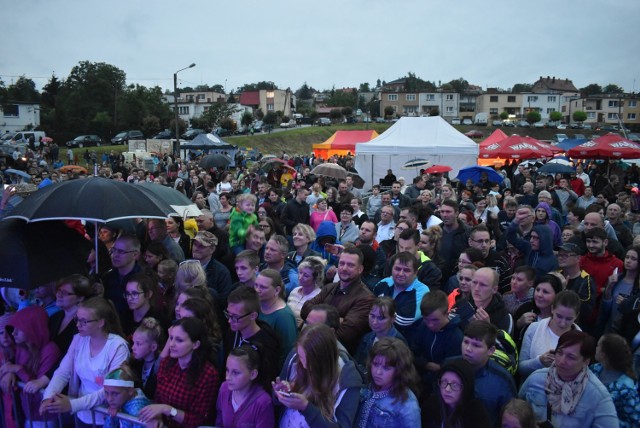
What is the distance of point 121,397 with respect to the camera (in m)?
3.36

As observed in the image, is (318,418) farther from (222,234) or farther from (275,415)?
(222,234)

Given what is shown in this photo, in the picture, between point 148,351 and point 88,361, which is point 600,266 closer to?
point 148,351

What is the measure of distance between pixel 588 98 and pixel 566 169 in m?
98.0

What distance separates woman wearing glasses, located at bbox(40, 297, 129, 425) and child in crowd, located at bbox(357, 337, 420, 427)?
1.75 meters

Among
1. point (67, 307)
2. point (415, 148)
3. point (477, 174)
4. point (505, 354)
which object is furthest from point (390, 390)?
point (415, 148)

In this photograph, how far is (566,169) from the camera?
1412cm

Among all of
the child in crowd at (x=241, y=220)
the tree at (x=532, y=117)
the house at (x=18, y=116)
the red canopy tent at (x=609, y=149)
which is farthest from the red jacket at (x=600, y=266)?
the tree at (x=532, y=117)

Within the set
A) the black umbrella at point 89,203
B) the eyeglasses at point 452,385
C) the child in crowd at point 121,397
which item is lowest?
the child in crowd at point 121,397

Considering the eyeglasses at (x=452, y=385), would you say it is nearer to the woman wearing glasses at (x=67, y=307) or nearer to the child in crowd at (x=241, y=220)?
the woman wearing glasses at (x=67, y=307)

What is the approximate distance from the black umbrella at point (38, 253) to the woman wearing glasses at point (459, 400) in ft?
10.0

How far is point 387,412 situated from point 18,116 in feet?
224

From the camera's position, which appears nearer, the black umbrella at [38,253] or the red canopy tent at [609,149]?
the black umbrella at [38,253]

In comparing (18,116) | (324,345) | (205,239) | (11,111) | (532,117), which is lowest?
(324,345)

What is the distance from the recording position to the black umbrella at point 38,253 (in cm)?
395
